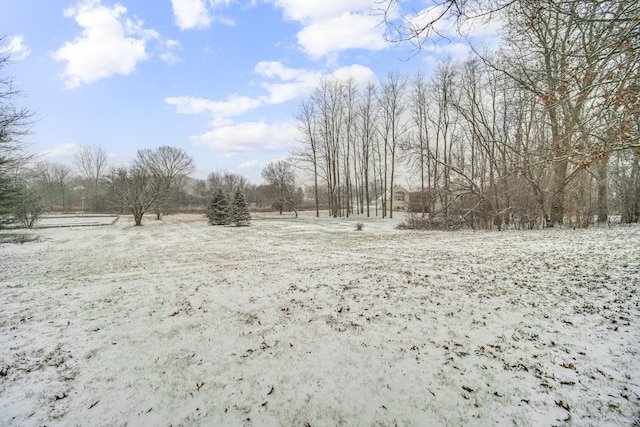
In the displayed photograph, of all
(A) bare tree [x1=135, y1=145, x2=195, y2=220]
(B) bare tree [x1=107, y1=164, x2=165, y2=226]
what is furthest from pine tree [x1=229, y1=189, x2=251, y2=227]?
(A) bare tree [x1=135, y1=145, x2=195, y2=220]

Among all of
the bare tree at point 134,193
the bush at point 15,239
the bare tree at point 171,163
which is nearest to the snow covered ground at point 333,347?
the bush at point 15,239

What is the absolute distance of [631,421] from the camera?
224 centimetres

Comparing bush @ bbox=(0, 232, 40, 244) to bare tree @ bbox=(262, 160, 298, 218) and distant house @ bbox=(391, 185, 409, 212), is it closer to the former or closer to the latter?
bare tree @ bbox=(262, 160, 298, 218)

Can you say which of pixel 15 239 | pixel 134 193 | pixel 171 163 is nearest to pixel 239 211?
pixel 134 193

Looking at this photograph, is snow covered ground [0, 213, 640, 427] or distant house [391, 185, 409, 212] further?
distant house [391, 185, 409, 212]

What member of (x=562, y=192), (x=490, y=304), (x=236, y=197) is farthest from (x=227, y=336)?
(x=236, y=197)

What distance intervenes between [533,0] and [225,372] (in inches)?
226

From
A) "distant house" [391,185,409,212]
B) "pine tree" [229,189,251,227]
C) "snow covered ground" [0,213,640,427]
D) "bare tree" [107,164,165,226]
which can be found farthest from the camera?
"distant house" [391,185,409,212]

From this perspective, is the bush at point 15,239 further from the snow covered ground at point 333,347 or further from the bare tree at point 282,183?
the bare tree at point 282,183

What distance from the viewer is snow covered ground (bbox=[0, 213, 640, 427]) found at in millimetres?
2490

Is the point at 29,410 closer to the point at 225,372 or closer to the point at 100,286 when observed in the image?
the point at 225,372

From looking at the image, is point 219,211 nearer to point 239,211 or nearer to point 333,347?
point 239,211

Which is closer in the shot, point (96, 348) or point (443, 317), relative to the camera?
point (96, 348)

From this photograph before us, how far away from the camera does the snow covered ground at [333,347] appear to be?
2.49 meters
